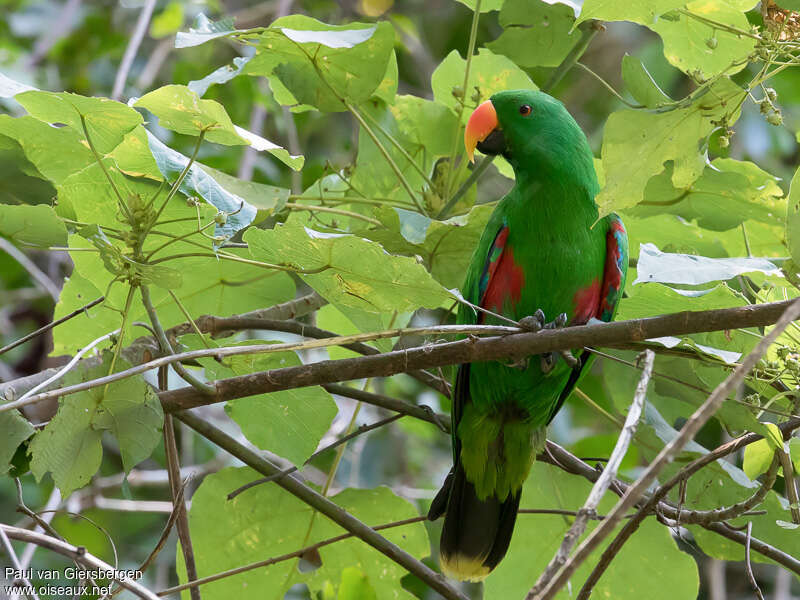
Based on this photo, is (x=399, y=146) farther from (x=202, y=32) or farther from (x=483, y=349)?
(x=483, y=349)

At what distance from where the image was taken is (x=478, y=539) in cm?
229

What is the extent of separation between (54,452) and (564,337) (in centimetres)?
97

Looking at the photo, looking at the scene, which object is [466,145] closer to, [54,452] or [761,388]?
[761,388]

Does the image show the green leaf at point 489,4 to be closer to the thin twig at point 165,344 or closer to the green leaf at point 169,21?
the thin twig at point 165,344

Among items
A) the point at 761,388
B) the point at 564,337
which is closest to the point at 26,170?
the point at 564,337

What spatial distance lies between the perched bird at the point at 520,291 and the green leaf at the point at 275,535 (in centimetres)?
18

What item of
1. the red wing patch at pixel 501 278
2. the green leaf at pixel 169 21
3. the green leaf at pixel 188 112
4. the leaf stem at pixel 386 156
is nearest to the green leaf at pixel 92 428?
the green leaf at pixel 188 112

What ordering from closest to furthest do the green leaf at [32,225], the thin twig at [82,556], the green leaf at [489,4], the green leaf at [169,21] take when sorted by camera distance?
the thin twig at [82,556]
the green leaf at [32,225]
the green leaf at [489,4]
the green leaf at [169,21]

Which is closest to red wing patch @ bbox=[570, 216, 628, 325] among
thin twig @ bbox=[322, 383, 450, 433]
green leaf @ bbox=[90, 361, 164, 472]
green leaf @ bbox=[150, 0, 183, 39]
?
thin twig @ bbox=[322, 383, 450, 433]

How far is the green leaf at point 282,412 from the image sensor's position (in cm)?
182

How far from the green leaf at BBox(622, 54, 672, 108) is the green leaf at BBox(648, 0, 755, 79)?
16 centimetres

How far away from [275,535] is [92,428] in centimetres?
63

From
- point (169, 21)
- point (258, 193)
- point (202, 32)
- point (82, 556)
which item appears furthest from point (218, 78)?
point (169, 21)

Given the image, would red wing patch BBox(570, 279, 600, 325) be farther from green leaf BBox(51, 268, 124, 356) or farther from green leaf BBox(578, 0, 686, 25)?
green leaf BBox(51, 268, 124, 356)
